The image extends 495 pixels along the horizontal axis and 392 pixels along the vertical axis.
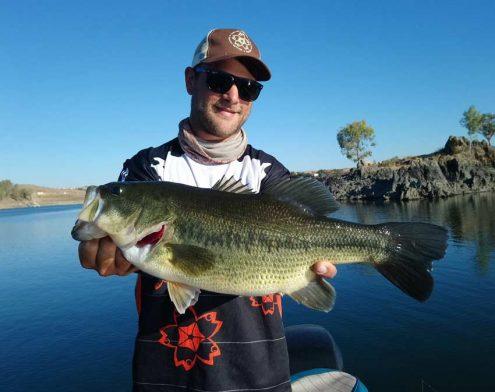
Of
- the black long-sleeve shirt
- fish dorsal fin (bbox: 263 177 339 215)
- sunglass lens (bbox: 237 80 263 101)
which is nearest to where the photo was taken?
the black long-sleeve shirt

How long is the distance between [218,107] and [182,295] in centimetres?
187

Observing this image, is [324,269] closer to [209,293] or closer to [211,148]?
[209,293]

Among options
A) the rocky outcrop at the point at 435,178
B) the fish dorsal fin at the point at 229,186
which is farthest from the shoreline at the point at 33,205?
the fish dorsal fin at the point at 229,186

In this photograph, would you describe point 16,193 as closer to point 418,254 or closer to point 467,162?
point 467,162

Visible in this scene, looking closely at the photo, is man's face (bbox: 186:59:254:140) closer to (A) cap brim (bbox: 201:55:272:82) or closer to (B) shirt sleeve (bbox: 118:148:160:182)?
(A) cap brim (bbox: 201:55:272:82)

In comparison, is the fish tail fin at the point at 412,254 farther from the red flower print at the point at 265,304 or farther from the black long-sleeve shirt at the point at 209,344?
the black long-sleeve shirt at the point at 209,344

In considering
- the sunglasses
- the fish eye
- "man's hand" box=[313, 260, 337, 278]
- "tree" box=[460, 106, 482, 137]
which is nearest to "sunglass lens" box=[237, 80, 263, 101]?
the sunglasses

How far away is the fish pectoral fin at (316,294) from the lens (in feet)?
11.2

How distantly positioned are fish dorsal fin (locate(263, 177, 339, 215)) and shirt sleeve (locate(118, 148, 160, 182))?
1150 mm

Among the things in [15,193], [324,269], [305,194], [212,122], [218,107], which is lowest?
[324,269]

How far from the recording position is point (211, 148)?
12.6 feet

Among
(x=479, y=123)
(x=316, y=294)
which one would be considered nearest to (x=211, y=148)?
(x=316, y=294)

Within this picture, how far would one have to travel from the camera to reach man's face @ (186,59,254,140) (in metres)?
3.87

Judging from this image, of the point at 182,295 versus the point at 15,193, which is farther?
the point at 15,193
